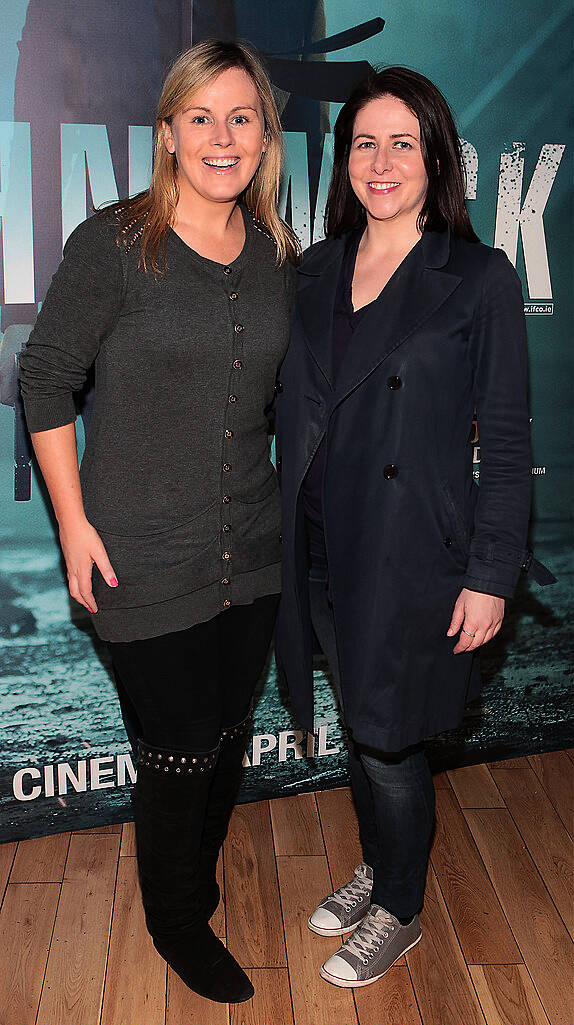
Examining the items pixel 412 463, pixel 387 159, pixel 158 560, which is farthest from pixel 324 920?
pixel 387 159

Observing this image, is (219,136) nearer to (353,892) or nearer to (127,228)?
(127,228)

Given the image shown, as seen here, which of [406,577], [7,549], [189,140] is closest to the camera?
[189,140]

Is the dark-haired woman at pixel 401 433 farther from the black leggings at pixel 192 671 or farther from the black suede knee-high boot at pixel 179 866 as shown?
the black suede knee-high boot at pixel 179 866

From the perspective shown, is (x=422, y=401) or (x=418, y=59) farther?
(x=418, y=59)

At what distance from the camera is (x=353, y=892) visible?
94.8 inches

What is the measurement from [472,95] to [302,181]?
20.7 inches

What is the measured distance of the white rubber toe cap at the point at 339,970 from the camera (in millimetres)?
2184

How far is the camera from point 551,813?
2.85 meters

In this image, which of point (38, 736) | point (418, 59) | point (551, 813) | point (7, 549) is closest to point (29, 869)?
point (38, 736)

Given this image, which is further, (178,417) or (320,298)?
(320,298)

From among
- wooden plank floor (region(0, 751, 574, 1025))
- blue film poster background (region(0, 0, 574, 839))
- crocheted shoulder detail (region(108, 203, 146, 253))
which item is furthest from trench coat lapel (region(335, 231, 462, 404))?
wooden plank floor (region(0, 751, 574, 1025))

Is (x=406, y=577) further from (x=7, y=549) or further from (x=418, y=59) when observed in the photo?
(x=418, y=59)

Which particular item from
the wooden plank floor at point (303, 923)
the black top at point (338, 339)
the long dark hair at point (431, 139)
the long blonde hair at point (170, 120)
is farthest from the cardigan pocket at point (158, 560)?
the wooden plank floor at point (303, 923)

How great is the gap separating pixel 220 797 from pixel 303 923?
39 centimetres
